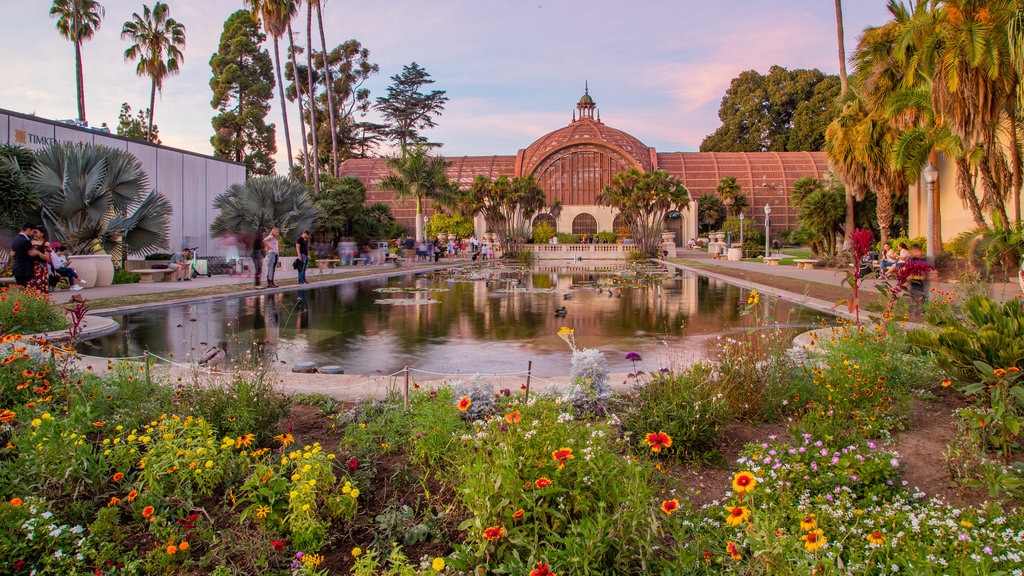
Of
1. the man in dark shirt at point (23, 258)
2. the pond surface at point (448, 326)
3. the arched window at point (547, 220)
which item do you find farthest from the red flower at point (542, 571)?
the arched window at point (547, 220)

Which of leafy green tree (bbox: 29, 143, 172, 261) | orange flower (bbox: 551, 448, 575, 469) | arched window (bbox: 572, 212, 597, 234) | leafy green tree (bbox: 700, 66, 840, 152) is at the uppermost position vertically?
leafy green tree (bbox: 700, 66, 840, 152)

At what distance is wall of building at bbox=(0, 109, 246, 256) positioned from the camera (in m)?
20.4

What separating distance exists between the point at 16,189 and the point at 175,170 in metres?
10.7

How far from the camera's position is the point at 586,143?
6456cm

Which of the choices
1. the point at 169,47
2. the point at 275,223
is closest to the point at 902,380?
the point at 275,223

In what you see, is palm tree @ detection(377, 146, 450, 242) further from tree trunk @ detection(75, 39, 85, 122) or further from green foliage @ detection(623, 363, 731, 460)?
green foliage @ detection(623, 363, 731, 460)

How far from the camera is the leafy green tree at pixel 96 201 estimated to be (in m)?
17.8

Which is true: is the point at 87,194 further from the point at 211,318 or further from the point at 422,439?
the point at 422,439

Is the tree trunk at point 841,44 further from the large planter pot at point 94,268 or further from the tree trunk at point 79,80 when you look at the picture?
the tree trunk at point 79,80

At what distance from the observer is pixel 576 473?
2883mm

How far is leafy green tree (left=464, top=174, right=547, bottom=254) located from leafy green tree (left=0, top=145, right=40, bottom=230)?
31.5m

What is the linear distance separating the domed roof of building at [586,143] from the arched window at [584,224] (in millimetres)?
6794

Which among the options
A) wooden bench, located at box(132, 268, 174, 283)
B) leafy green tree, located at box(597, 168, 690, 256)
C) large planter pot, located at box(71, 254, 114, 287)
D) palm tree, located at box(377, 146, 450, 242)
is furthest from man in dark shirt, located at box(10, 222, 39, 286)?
leafy green tree, located at box(597, 168, 690, 256)

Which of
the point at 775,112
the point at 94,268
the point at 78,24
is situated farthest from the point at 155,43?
the point at 775,112
